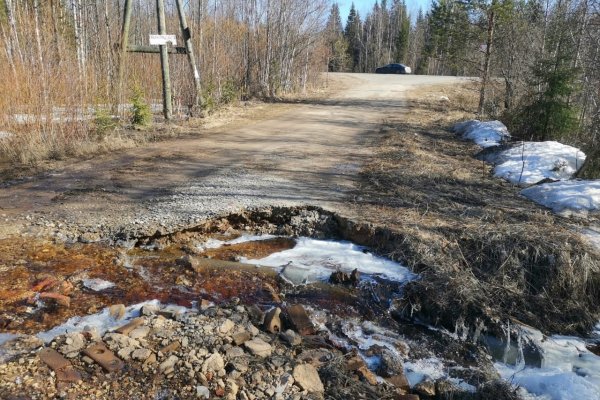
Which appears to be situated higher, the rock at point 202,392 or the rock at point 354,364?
the rock at point 202,392

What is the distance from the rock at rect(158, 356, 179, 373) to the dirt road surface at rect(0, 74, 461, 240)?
233 cm

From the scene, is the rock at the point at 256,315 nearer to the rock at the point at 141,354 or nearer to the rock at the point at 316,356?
the rock at the point at 316,356

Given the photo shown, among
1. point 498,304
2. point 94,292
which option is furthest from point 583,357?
point 94,292

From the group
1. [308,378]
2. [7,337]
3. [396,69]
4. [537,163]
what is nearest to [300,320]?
[308,378]

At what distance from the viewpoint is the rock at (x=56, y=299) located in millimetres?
3557

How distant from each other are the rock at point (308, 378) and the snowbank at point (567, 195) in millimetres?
4525

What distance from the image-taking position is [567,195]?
616cm

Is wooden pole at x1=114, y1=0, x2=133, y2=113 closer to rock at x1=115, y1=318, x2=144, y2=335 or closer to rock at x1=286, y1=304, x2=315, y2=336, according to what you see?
rock at x1=115, y1=318, x2=144, y2=335

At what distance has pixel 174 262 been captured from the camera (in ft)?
14.8

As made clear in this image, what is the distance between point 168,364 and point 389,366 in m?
1.60

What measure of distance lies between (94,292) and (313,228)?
258 cm

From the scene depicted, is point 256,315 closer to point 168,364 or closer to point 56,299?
point 168,364

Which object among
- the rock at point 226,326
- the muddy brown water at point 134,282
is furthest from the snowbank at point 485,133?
the rock at point 226,326

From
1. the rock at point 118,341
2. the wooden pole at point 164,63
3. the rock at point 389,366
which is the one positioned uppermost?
the wooden pole at point 164,63
